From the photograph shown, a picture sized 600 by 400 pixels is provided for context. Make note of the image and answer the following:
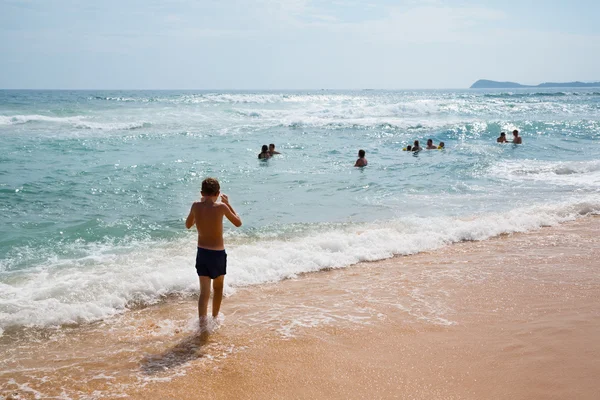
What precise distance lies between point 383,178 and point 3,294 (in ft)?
35.5

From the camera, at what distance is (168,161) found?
17.4 m

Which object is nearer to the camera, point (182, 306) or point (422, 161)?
point (182, 306)

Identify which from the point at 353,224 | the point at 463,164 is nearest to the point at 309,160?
the point at 463,164

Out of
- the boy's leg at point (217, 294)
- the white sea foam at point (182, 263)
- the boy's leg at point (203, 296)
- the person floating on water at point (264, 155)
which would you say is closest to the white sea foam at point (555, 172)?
the white sea foam at point (182, 263)

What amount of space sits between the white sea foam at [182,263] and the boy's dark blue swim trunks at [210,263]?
1.16 meters

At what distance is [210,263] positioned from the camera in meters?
5.09

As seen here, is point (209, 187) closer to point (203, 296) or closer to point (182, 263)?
point (203, 296)

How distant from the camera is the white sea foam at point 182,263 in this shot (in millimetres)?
5632

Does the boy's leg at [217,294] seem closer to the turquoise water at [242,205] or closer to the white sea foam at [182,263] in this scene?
the white sea foam at [182,263]

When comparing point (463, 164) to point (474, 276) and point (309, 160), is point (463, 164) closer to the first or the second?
point (309, 160)

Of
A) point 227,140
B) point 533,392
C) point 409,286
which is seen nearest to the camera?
point 533,392

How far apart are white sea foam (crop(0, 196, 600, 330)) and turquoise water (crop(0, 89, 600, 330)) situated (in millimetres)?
20

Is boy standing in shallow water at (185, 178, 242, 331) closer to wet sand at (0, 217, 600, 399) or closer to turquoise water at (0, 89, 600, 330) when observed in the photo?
wet sand at (0, 217, 600, 399)

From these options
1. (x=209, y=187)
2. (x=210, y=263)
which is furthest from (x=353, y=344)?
(x=209, y=187)
